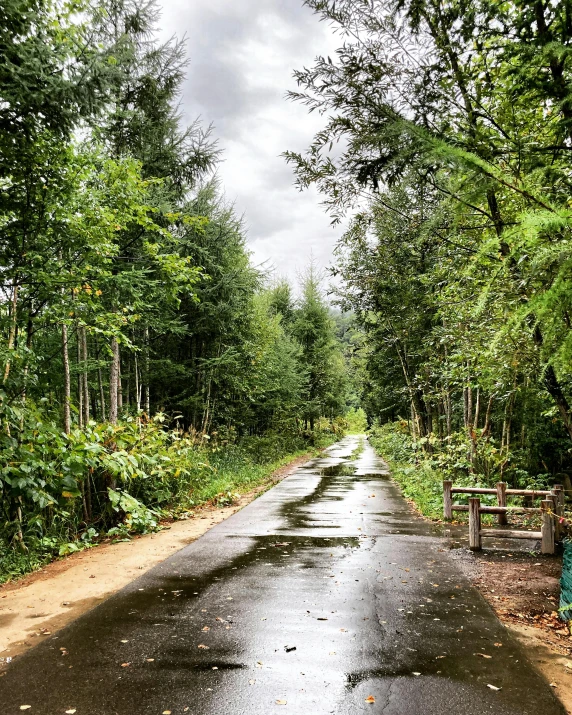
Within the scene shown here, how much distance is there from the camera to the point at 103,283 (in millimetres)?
8633

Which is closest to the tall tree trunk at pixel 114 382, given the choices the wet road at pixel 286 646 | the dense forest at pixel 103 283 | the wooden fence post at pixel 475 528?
the dense forest at pixel 103 283

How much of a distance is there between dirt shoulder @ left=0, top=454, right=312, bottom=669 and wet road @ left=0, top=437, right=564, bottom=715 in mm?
204

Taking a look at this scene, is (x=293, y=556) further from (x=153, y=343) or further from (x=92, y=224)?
(x=153, y=343)

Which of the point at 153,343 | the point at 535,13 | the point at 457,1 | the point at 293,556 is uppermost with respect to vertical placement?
the point at 457,1

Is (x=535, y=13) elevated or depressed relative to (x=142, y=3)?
depressed

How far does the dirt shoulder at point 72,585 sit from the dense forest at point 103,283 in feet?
1.32

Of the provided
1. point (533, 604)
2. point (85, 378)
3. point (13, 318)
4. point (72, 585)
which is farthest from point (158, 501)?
point (533, 604)

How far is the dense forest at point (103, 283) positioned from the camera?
5.45 metres

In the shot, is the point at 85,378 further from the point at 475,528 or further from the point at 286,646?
the point at 475,528

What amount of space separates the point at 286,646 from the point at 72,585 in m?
2.86

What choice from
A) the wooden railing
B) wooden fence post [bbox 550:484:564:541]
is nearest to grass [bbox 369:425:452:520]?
the wooden railing

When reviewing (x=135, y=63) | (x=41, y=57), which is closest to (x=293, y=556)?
(x=41, y=57)

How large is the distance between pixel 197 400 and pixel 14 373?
8.77 meters

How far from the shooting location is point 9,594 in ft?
16.4
